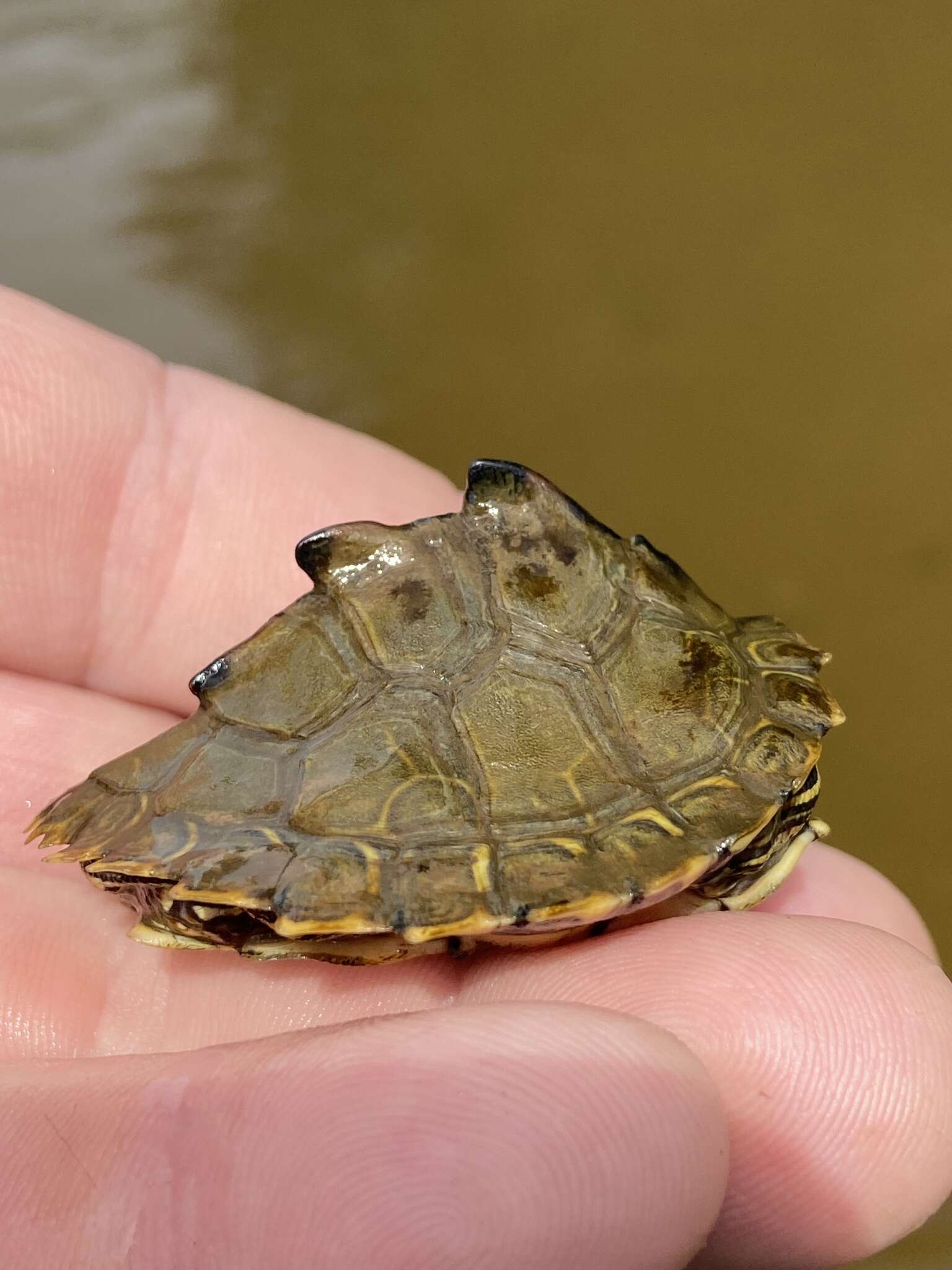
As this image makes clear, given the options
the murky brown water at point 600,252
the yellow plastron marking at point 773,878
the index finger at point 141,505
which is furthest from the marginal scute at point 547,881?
the murky brown water at point 600,252

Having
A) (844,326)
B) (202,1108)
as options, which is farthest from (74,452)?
(844,326)

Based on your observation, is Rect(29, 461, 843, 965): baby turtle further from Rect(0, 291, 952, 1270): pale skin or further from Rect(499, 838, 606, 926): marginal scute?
Rect(0, 291, 952, 1270): pale skin

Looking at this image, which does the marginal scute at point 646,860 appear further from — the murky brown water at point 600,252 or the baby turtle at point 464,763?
the murky brown water at point 600,252

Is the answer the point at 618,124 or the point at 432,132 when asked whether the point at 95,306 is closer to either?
the point at 432,132

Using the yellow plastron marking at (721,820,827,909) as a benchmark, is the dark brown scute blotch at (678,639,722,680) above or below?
above

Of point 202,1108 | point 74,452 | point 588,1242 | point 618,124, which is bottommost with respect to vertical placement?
point 202,1108

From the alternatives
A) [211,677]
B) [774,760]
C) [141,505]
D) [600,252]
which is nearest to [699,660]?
[774,760]

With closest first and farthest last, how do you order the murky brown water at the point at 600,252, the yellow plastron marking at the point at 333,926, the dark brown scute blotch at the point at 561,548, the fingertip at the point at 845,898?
the yellow plastron marking at the point at 333,926
the dark brown scute blotch at the point at 561,548
the fingertip at the point at 845,898
the murky brown water at the point at 600,252

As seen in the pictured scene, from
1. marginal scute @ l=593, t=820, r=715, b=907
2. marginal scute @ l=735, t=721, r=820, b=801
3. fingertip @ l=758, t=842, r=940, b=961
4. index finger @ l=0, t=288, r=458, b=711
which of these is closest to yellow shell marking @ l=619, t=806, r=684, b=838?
marginal scute @ l=593, t=820, r=715, b=907
